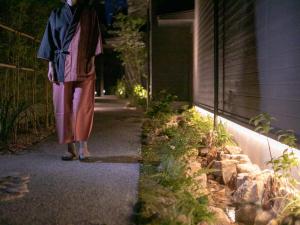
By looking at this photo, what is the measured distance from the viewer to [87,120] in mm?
5801

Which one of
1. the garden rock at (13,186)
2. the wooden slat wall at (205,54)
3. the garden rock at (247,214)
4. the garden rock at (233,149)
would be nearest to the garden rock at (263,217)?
the garden rock at (247,214)

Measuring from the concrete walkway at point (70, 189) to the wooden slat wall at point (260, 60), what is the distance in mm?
1502

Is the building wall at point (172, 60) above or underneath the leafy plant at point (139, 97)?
above

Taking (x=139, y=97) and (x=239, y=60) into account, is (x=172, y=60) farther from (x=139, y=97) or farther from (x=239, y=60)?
(x=239, y=60)

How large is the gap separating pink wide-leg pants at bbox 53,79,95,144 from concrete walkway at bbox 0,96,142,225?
0.34 metres

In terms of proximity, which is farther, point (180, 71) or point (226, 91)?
point (180, 71)

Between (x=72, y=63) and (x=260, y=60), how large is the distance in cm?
206

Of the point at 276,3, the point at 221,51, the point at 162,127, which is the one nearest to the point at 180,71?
the point at 162,127

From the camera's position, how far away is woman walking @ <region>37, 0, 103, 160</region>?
5.60 m

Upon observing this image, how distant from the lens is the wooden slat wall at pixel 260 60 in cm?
443

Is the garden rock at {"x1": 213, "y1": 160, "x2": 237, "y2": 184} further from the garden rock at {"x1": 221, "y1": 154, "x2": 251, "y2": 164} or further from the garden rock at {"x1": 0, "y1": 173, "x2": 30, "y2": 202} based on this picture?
the garden rock at {"x1": 0, "y1": 173, "x2": 30, "y2": 202}

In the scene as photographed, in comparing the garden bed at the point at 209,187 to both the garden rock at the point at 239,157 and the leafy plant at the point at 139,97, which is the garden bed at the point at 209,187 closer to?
the garden rock at the point at 239,157

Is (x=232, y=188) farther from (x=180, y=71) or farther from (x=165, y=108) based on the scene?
(x=180, y=71)

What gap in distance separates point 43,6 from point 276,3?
5956mm
